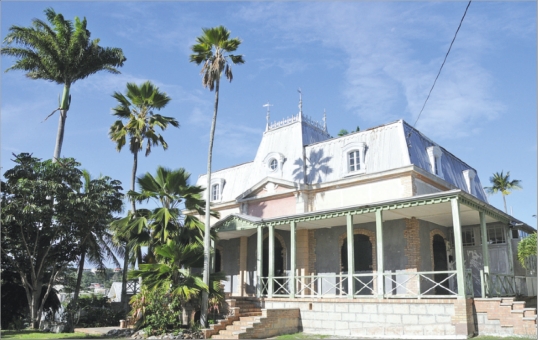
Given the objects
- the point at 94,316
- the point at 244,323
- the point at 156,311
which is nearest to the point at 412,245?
the point at 244,323

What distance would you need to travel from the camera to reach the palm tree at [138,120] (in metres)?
21.5

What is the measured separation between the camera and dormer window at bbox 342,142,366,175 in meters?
21.0

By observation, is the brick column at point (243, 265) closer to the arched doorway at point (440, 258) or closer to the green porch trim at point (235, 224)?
the green porch trim at point (235, 224)

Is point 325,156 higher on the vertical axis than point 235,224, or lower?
higher

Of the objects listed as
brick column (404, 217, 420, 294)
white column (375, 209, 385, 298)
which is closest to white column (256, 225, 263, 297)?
white column (375, 209, 385, 298)

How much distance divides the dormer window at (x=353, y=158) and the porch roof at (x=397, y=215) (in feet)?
8.89

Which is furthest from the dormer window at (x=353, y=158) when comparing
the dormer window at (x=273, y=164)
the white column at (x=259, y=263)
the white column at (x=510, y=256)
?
the white column at (x=510, y=256)

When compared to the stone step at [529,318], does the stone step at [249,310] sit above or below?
below

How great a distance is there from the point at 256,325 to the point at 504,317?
24.5 feet

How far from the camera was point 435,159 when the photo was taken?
2172 centimetres

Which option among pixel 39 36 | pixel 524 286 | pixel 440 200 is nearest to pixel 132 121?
pixel 39 36

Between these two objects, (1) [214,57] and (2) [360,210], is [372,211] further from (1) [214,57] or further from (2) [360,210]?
(1) [214,57]

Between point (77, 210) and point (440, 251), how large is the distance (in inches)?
623

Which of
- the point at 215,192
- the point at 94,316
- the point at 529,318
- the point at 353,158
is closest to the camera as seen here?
the point at 529,318
